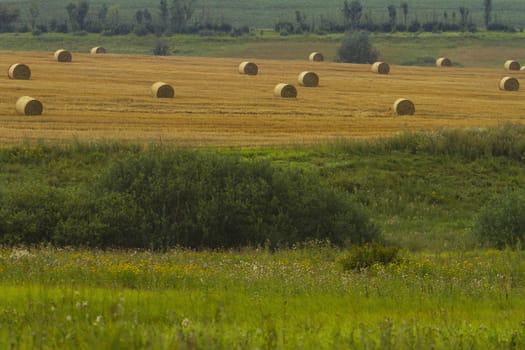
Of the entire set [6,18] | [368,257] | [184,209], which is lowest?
[6,18]

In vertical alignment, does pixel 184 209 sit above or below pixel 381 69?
above

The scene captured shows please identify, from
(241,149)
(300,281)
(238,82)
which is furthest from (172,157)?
(238,82)

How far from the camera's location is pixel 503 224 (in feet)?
73.9

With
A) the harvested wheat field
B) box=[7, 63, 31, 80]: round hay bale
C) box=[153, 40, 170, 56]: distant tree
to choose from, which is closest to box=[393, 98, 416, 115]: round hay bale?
the harvested wheat field

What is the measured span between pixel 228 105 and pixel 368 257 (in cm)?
2928

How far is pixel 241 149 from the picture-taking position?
32000mm

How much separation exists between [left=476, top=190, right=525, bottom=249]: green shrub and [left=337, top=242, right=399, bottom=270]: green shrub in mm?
6234

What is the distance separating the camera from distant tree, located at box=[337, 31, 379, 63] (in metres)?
89.0

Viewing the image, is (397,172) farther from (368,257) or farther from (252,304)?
(252,304)

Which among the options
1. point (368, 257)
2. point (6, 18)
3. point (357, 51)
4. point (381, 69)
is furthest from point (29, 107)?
point (6, 18)

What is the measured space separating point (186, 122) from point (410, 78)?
29.5m

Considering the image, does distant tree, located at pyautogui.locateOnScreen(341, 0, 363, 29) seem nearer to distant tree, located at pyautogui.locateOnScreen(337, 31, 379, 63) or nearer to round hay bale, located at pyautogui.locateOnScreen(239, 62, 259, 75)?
distant tree, located at pyautogui.locateOnScreen(337, 31, 379, 63)

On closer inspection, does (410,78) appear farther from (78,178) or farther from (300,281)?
(300,281)

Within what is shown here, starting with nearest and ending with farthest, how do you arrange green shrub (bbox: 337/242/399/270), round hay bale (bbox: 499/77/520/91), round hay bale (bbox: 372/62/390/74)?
green shrub (bbox: 337/242/399/270) < round hay bale (bbox: 499/77/520/91) < round hay bale (bbox: 372/62/390/74)
